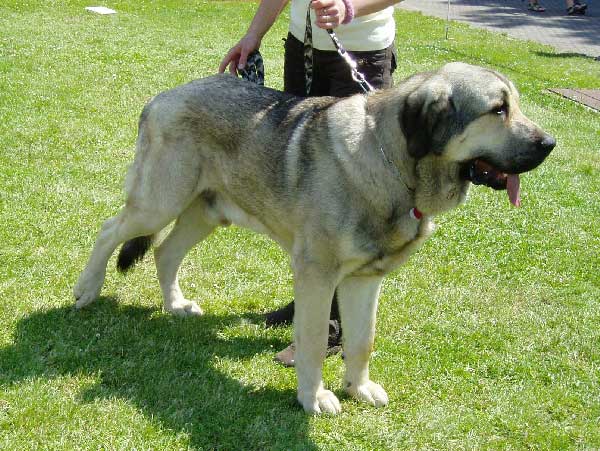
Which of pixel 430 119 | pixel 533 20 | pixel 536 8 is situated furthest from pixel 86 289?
pixel 536 8

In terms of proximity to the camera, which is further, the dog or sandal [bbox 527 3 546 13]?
sandal [bbox 527 3 546 13]

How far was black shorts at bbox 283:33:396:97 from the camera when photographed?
171 inches

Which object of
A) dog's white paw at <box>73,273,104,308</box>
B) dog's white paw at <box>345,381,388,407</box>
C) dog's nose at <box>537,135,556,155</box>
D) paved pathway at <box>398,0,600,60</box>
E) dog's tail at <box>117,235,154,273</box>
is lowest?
paved pathway at <box>398,0,600,60</box>

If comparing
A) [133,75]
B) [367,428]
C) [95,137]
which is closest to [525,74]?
[133,75]

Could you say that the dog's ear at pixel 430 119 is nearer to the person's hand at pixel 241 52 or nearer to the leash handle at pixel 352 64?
the leash handle at pixel 352 64

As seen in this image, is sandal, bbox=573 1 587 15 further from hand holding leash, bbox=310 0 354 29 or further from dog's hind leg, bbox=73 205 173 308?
dog's hind leg, bbox=73 205 173 308

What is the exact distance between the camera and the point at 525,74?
1332 cm

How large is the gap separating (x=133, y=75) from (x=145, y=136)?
689 centimetres

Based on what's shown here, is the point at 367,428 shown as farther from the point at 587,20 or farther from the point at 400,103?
the point at 587,20

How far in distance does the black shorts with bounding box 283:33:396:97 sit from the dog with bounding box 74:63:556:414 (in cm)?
37

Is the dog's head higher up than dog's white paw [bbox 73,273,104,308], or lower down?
higher up

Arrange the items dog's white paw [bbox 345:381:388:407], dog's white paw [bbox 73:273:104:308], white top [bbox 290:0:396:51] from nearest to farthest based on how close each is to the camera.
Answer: dog's white paw [bbox 345:381:388:407]
white top [bbox 290:0:396:51]
dog's white paw [bbox 73:273:104:308]

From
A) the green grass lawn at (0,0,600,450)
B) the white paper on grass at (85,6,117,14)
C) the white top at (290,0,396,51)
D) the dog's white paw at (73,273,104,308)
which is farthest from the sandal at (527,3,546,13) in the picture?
the dog's white paw at (73,273,104,308)

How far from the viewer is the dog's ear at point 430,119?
3.35 meters
